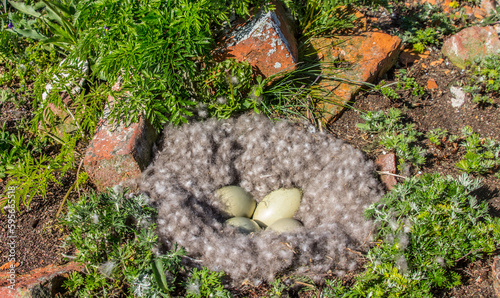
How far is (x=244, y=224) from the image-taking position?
2.44 metres

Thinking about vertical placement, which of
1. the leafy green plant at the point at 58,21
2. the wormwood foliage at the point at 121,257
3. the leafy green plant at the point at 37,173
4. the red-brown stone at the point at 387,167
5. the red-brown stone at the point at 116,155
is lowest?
the red-brown stone at the point at 387,167

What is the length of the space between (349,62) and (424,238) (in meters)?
1.69

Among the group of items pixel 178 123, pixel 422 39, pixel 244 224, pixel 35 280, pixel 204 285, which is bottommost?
pixel 422 39

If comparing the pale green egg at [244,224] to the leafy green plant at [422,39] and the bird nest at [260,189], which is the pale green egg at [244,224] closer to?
the bird nest at [260,189]

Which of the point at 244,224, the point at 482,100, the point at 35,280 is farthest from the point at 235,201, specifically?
the point at 482,100

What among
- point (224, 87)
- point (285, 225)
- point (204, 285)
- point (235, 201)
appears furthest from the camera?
point (224, 87)

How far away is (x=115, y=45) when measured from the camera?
8.14 ft

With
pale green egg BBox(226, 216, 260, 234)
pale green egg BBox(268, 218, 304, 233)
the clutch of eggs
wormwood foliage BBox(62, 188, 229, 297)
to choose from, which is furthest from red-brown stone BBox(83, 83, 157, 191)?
pale green egg BBox(268, 218, 304, 233)

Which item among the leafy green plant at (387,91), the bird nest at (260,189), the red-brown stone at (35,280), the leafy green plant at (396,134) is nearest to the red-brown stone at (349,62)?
the leafy green plant at (387,91)

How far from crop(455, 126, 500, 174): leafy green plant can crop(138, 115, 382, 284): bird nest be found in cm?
69

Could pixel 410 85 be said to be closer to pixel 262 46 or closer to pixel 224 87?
pixel 262 46

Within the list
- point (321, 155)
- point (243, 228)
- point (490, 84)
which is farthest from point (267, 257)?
point (490, 84)

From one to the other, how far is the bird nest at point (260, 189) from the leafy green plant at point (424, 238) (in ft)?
0.51

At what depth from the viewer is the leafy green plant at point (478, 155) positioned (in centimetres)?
259
